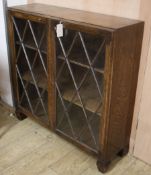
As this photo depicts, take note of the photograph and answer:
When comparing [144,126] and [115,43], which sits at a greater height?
[115,43]

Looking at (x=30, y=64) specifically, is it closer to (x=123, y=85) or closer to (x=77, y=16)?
(x=77, y=16)

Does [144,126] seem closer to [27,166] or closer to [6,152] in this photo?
[27,166]

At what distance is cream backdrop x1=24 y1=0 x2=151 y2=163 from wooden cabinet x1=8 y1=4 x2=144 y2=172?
0.05m

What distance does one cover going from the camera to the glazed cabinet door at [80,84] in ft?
4.95

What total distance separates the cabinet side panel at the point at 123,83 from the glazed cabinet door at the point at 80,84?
0.26 feet

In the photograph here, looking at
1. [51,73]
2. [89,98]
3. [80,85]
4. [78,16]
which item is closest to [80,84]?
[80,85]

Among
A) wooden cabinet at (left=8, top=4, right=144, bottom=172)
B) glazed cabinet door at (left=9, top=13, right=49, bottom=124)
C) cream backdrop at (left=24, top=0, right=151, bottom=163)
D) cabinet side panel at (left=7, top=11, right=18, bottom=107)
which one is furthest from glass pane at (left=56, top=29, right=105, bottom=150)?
cabinet side panel at (left=7, top=11, right=18, bottom=107)

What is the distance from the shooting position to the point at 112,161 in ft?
6.14

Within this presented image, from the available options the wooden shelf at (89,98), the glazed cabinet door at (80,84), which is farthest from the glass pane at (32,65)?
the wooden shelf at (89,98)

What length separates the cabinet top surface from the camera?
1.45 metres

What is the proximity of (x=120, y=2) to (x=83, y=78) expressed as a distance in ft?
1.70

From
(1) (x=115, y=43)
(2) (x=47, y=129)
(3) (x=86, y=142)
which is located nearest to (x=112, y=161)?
(3) (x=86, y=142)

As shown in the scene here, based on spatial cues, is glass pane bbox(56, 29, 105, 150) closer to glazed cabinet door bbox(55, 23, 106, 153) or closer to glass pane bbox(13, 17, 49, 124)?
glazed cabinet door bbox(55, 23, 106, 153)

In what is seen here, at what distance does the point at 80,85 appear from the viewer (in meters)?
1.67
